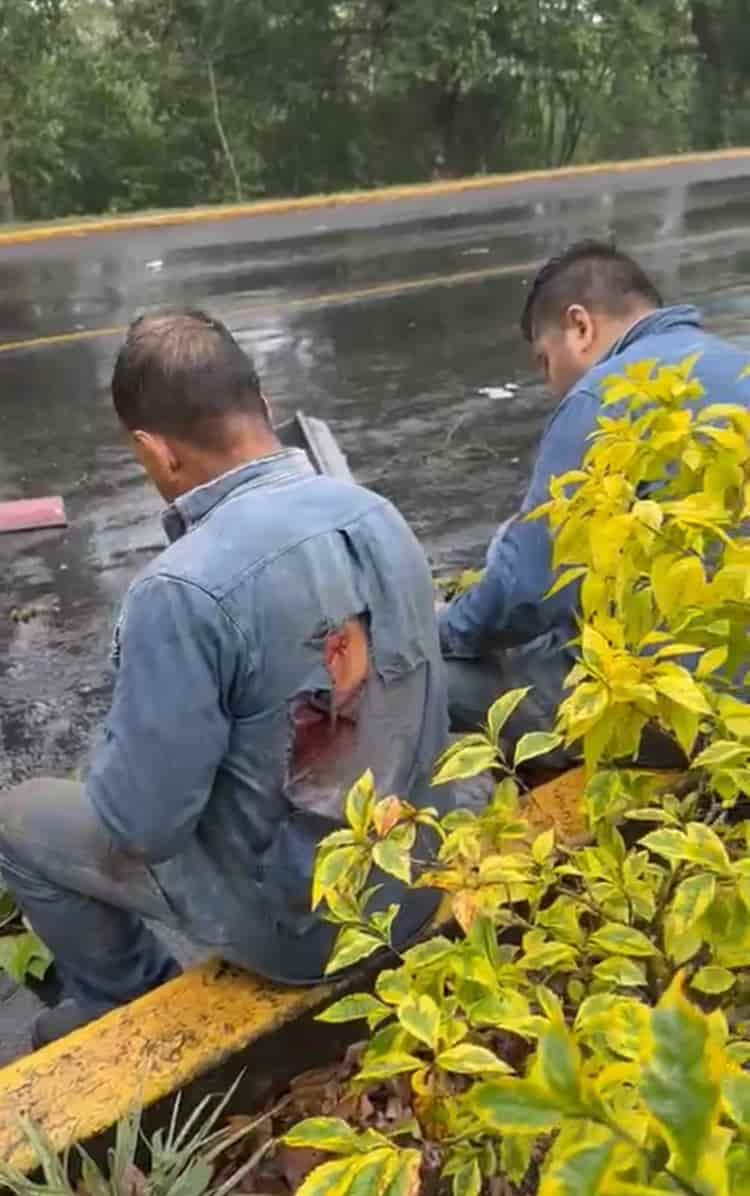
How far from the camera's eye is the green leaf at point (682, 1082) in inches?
35.9

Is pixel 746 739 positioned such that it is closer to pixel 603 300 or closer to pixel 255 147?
pixel 603 300

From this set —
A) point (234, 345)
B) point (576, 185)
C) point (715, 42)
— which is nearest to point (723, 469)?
point (234, 345)

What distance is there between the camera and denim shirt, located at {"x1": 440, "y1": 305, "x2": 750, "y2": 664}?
3.06 m

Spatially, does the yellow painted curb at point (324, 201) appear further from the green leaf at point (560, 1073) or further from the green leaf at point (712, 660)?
the green leaf at point (560, 1073)

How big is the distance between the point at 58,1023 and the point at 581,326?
1.99 m

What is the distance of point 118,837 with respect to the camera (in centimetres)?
247

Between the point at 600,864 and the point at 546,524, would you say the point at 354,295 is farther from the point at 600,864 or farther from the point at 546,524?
the point at 600,864

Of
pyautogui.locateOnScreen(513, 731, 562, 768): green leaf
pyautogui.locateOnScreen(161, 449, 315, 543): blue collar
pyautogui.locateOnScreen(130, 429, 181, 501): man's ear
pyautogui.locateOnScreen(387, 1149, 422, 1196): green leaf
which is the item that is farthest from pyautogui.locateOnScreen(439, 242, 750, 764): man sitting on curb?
pyautogui.locateOnScreen(387, 1149, 422, 1196): green leaf

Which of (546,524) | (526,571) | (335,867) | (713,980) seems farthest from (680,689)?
(526,571)

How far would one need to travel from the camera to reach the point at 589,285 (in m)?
3.52

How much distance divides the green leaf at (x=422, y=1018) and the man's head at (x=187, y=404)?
1233 millimetres

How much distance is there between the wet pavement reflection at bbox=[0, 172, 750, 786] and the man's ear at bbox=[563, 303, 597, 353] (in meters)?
2.04

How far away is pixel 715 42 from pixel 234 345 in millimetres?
25640

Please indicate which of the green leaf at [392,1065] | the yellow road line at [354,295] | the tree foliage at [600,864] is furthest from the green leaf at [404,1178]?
the yellow road line at [354,295]
